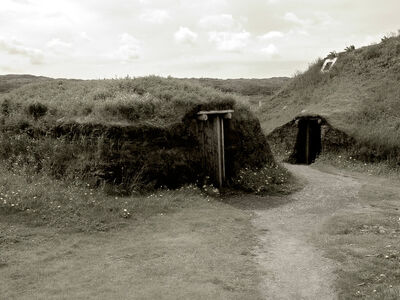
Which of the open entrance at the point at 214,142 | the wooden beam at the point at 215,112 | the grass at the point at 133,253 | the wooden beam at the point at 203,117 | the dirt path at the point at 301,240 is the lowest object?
the dirt path at the point at 301,240

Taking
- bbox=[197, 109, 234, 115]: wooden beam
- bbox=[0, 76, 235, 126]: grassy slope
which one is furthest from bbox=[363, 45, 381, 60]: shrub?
bbox=[197, 109, 234, 115]: wooden beam

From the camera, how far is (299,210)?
39.4ft

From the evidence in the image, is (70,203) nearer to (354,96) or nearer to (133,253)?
(133,253)

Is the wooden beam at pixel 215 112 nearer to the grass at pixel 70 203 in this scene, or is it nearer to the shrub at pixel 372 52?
the grass at pixel 70 203

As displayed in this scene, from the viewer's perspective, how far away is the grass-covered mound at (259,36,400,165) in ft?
60.9

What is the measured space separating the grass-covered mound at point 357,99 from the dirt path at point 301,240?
143 inches

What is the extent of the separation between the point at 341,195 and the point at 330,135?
681 cm

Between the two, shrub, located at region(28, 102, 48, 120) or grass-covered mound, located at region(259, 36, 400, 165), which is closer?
shrub, located at region(28, 102, 48, 120)

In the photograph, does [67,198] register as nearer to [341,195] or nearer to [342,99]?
[341,195]

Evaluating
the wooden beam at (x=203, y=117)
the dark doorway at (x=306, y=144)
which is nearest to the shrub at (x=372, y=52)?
the dark doorway at (x=306, y=144)

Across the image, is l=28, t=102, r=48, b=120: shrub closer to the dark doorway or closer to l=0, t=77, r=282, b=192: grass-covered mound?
l=0, t=77, r=282, b=192: grass-covered mound

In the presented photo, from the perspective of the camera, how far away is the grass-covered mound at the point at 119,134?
480 inches

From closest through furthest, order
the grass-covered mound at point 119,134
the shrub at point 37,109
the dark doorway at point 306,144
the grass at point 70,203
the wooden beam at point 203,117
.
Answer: the grass at point 70,203 < the grass-covered mound at point 119,134 < the wooden beam at point 203,117 < the shrub at point 37,109 < the dark doorway at point 306,144

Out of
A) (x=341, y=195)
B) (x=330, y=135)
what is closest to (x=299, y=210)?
(x=341, y=195)
